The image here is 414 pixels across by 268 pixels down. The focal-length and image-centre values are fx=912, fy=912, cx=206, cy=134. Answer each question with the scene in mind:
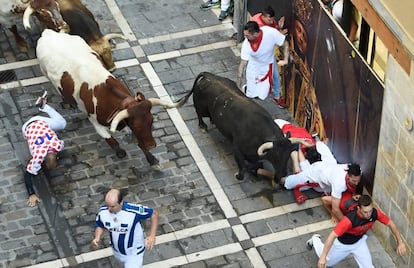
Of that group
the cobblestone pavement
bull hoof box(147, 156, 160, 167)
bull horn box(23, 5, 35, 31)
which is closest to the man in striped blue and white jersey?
the cobblestone pavement

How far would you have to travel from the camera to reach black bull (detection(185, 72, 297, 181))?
45.0 ft

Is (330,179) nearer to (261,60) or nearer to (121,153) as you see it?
(261,60)

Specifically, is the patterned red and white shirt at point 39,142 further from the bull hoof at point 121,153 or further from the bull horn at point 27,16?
the bull horn at point 27,16

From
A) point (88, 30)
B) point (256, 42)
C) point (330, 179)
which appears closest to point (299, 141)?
point (330, 179)

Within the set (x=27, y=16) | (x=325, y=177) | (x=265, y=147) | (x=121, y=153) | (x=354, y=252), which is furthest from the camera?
(x=27, y=16)

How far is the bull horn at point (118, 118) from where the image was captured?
534 inches

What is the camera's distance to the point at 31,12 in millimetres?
16453

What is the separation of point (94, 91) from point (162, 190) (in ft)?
6.30

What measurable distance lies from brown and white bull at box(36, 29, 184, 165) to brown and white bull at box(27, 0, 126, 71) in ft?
1.79

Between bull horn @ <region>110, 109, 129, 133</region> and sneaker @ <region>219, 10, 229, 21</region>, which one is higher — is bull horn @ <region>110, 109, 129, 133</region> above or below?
above

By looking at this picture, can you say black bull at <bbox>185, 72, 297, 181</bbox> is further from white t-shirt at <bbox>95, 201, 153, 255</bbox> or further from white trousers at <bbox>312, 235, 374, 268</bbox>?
white t-shirt at <bbox>95, 201, 153, 255</bbox>

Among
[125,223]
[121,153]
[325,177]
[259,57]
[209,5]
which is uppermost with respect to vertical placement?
[125,223]

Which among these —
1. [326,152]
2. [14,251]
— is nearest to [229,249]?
[326,152]

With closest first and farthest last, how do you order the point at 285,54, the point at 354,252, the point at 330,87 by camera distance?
the point at 354,252 → the point at 330,87 → the point at 285,54
